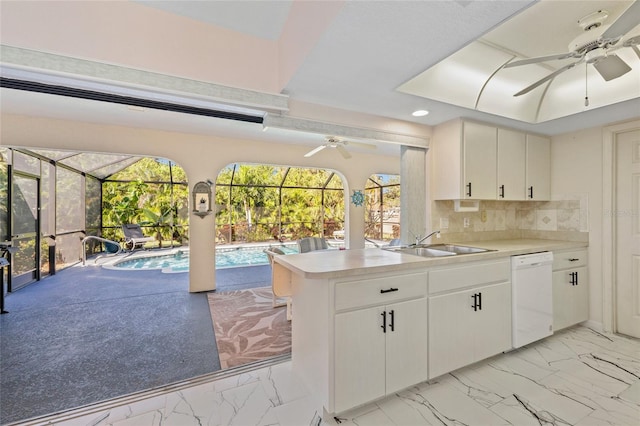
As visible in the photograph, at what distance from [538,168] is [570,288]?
139 cm

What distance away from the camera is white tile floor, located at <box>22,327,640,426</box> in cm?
174

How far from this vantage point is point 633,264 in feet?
9.39

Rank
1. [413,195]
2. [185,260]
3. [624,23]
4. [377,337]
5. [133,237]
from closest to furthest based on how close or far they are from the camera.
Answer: [624,23], [377,337], [413,195], [185,260], [133,237]

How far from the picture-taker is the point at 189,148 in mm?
4359

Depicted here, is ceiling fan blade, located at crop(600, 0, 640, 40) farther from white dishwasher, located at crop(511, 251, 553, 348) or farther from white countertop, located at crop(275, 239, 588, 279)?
white dishwasher, located at crop(511, 251, 553, 348)

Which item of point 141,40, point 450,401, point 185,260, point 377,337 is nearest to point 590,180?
point 450,401

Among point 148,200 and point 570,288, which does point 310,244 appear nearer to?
point 570,288

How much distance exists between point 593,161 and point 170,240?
1044cm

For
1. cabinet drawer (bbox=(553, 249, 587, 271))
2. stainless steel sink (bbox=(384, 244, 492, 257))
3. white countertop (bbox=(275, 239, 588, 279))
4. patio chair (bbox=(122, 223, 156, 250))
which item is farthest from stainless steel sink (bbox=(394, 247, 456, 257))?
patio chair (bbox=(122, 223, 156, 250))

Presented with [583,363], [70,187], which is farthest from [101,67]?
[70,187]

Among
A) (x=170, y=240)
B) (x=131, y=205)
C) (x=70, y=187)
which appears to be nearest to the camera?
(x=70, y=187)

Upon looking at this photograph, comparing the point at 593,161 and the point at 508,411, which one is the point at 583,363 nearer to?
the point at 508,411

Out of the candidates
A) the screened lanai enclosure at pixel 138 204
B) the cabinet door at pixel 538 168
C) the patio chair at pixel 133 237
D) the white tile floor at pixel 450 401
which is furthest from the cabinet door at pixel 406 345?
the patio chair at pixel 133 237

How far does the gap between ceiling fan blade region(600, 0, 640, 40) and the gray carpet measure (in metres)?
3.31
